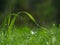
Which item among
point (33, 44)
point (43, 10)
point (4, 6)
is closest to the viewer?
point (33, 44)

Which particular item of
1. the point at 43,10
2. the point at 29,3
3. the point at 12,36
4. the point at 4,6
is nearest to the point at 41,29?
the point at 12,36

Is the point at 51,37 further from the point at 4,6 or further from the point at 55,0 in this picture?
the point at 55,0

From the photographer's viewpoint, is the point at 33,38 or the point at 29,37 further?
the point at 29,37

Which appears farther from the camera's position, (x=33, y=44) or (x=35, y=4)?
(x=35, y=4)

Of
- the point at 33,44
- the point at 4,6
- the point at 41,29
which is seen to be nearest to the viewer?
the point at 33,44

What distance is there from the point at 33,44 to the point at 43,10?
14906 mm

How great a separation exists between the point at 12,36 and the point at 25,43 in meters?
0.30

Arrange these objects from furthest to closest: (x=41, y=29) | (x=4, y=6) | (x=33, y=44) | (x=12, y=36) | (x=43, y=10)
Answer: (x=43, y=10) → (x=4, y=6) → (x=41, y=29) → (x=12, y=36) → (x=33, y=44)

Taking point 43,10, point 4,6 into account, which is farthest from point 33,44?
point 43,10

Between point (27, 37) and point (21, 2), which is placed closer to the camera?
point (27, 37)

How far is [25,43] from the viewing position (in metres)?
4.16

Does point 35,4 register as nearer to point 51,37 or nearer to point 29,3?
point 29,3

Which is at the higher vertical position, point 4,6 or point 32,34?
point 32,34

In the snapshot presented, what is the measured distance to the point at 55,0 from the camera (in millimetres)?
19672
